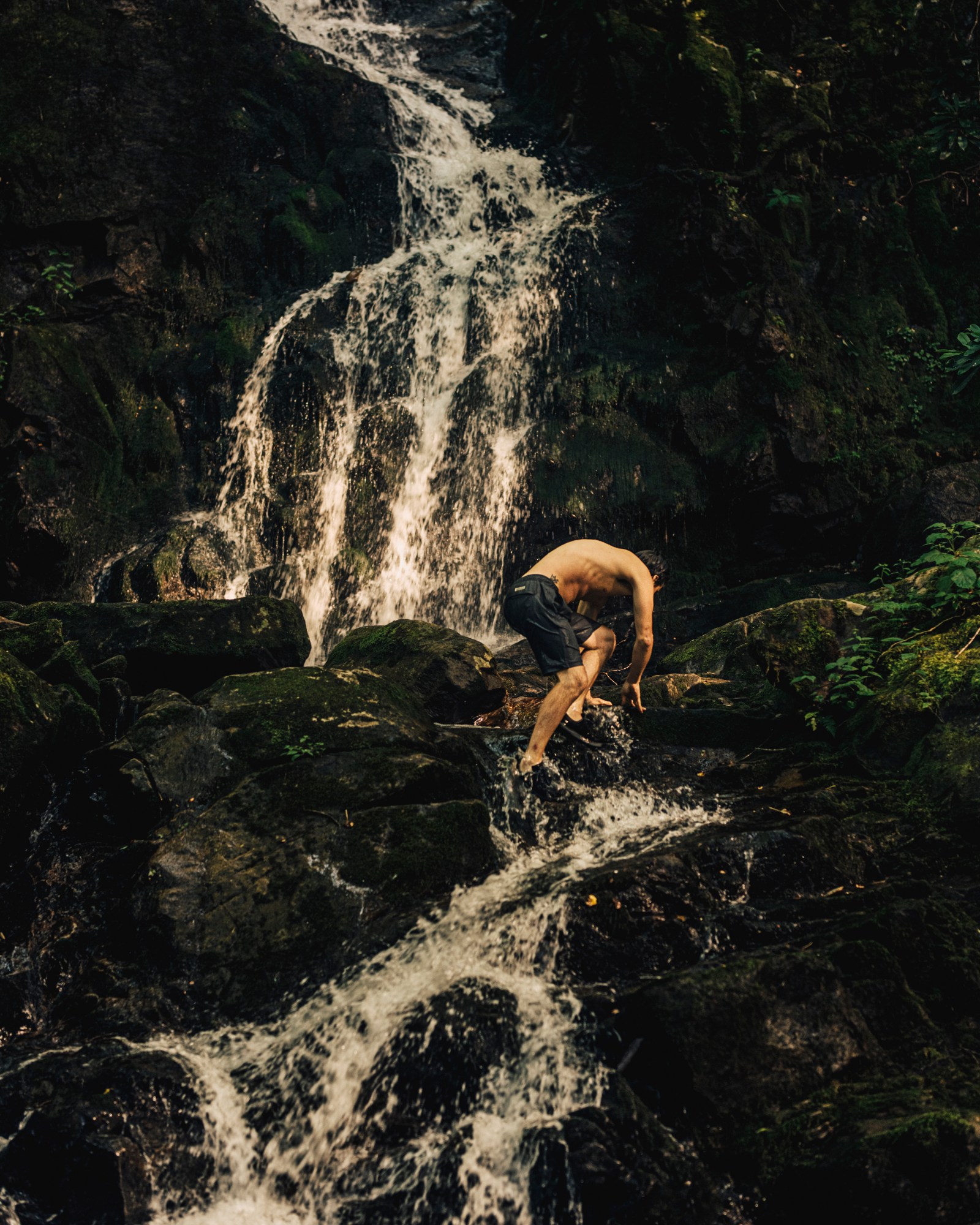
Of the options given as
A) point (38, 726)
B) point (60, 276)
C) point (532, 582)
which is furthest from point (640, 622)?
point (60, 276)

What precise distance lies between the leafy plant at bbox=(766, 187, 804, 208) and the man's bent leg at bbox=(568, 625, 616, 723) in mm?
9827

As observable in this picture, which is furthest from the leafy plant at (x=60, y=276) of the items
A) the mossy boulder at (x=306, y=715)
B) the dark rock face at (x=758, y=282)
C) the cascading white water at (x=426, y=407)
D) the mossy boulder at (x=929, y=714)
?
the mossy boulder at (x=929, y=714)

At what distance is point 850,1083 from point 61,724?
5.10 meters

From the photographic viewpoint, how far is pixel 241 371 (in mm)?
13984

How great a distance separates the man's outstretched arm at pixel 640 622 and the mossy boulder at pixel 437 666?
6.31ft

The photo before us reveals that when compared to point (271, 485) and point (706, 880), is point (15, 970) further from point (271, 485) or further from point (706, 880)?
point (271, 485)

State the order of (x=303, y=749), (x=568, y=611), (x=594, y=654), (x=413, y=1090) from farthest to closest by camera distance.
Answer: (x=594, y=654), (x=568, y=611), (x=303, y=749), (x=413, y=1090)

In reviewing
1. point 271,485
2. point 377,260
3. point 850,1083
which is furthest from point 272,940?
point 377,260

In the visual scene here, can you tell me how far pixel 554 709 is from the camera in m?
6.21

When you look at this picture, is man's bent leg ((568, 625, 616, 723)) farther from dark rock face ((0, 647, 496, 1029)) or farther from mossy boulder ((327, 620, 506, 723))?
mossy boulder ((327, 620, 506, 723))

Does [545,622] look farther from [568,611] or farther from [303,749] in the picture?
[303,749]

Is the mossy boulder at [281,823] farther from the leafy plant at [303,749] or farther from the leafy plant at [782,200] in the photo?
the leafy plant at [782,200]

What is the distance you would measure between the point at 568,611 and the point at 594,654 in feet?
2.62

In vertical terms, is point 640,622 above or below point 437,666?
above
